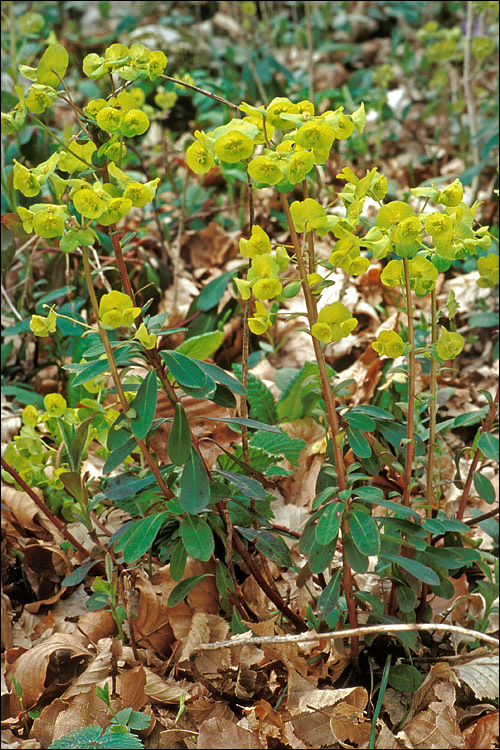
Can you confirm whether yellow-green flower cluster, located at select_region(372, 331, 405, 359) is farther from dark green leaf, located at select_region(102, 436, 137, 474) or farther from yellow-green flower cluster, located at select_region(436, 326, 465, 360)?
dark green leaf, located at select_region(102, 436, 137, 474)

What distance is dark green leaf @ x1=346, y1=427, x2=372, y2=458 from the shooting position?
1.09 m

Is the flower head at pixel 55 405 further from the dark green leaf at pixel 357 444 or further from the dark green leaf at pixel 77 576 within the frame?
the dark green leaf at pixel 357 444

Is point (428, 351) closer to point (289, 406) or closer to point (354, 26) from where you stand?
point (289, 406)

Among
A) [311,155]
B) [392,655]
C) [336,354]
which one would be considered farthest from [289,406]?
[311,155]

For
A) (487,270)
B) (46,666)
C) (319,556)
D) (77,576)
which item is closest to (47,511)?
(77,576)

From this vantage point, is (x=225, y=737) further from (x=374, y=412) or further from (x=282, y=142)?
(x=282, y=142)

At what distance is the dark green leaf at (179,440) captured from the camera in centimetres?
106

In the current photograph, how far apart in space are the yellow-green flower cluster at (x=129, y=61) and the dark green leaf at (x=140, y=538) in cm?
71

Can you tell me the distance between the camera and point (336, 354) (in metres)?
2.20

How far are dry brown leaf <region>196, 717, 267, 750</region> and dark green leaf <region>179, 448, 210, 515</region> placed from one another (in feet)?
1.23

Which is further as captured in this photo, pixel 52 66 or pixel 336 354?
pixel 336 354

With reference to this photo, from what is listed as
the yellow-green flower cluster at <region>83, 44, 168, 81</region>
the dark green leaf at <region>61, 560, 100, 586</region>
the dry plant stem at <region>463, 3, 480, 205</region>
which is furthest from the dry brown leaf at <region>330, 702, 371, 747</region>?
the dry plant stem at <region>463, 3, 480, 205</region>

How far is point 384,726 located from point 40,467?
87cm

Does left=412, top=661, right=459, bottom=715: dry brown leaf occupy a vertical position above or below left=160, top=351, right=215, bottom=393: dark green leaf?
below
